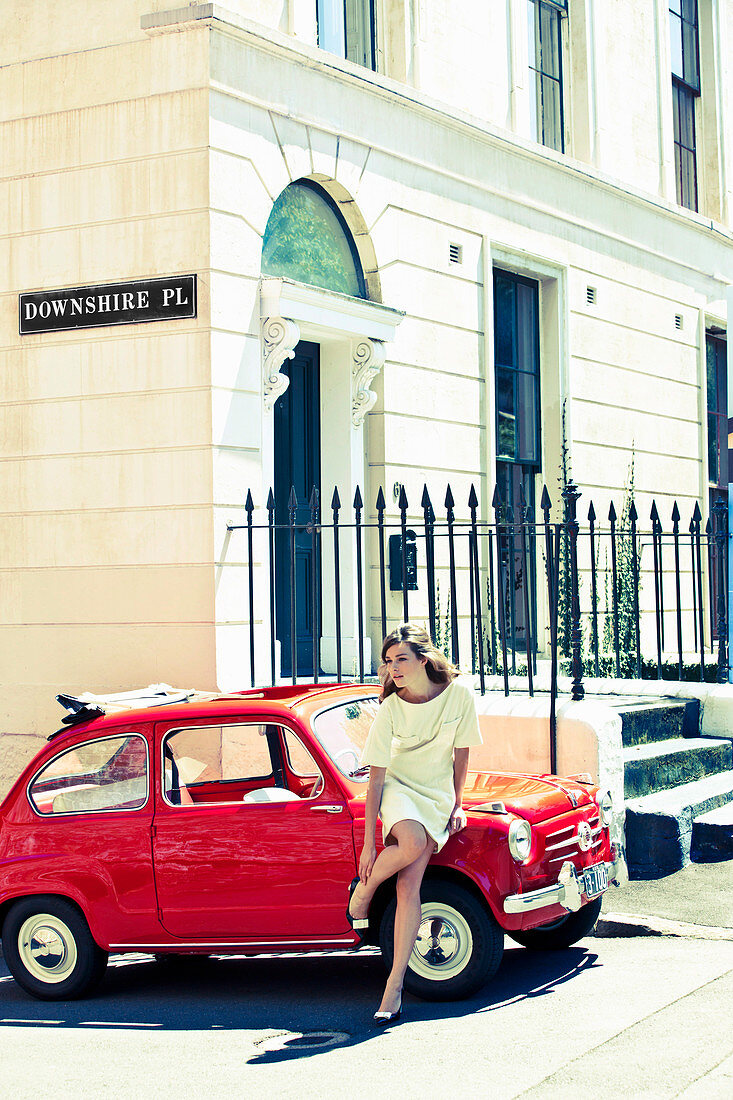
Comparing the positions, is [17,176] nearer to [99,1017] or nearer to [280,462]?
[280,462]

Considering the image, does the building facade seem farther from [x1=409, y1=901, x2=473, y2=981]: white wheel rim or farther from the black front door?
[x1=409, y1=901, x2=473, y2=981]: white wheel rim

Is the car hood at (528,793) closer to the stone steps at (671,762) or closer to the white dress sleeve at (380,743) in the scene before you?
the white dress sleeve at (380,743)

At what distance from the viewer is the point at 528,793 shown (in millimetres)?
6691

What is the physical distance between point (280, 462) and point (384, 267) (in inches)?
80.1

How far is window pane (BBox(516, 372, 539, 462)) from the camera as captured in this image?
14359mm

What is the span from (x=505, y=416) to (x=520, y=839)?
828 centimetres

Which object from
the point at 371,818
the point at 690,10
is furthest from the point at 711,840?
the point at 690,10

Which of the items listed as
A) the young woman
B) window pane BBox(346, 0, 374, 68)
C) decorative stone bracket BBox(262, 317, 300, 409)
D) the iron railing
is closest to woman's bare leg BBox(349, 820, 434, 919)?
the young woman

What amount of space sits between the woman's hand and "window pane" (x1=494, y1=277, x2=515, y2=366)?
8.63 meters

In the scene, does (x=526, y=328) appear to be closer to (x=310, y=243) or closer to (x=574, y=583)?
(x=310, y=243)

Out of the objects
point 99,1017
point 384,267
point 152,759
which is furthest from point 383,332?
point 99,1017

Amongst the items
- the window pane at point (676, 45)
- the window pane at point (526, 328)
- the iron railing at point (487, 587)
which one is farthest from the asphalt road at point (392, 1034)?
the window pane at point (676, 45)

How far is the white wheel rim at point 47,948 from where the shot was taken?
688 cm

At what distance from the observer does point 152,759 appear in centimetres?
695
